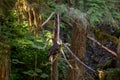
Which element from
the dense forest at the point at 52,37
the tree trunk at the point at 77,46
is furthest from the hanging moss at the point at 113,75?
the tree trunk at the point at 77,46

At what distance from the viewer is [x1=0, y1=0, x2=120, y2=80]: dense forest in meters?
4.91

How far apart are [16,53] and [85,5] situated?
3032 mm

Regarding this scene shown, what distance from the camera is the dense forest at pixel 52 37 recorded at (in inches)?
193

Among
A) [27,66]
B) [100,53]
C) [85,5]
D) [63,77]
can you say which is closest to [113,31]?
[100,53]

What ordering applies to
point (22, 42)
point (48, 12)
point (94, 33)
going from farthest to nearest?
point (22, 42)
point (94, 33)
point (48, 12)

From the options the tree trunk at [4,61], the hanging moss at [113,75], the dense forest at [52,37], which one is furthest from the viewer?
the hanging moss at [113,75]

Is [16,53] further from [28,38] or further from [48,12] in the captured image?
[48,12]

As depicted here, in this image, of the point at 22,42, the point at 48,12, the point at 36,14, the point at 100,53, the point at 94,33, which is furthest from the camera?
the point at 100,53

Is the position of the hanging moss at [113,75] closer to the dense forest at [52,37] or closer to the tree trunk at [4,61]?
the dense forest at [52,37]

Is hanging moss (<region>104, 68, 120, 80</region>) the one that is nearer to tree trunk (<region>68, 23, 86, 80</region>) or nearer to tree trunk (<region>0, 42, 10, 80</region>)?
tree trunk (<region>68, 23, 86, 80</region>)

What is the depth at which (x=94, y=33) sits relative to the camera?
7.17 metres

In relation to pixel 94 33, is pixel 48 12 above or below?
above

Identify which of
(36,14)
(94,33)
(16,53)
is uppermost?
(36,14)

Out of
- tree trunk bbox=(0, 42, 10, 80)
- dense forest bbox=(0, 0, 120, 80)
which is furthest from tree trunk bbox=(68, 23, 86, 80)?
tree trunk bbox=(0, 42, 10, 80)
